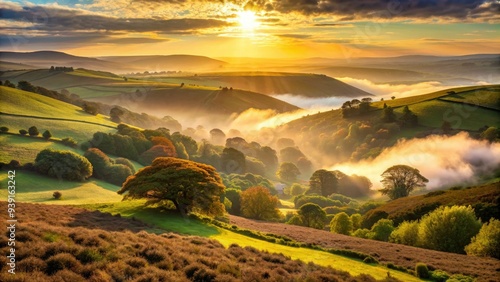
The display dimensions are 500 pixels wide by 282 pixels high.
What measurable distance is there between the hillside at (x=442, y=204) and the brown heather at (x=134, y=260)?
47.0 metres

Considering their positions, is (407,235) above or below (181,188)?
below

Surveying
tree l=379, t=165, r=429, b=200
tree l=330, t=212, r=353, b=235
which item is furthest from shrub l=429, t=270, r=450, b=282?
tree l=379, t=165, r=429, b=200

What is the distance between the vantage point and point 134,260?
832 inches

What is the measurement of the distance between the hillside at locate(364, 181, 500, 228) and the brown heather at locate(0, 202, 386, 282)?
4701 cm

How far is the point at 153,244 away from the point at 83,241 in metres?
4.80

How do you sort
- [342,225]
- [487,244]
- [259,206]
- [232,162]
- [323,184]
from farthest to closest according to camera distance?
[232,162] → [323,184] → [259,206] → [342,225] → [487,244]

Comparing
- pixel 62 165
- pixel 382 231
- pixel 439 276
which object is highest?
pixel 62 165

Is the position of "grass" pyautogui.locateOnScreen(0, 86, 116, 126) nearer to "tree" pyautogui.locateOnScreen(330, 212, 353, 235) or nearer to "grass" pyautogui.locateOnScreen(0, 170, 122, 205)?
"grass" pyautogui.locateOnScreen(0, 170, 122, 205)

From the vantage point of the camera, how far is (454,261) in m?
36.1

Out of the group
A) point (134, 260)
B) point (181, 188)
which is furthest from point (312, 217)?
point (134, 260)

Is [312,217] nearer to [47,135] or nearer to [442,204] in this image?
[442,204]

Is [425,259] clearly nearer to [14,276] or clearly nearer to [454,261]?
[454,261]

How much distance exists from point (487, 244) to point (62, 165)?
68.1 metres

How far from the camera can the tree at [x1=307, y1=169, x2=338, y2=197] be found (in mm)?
143500
